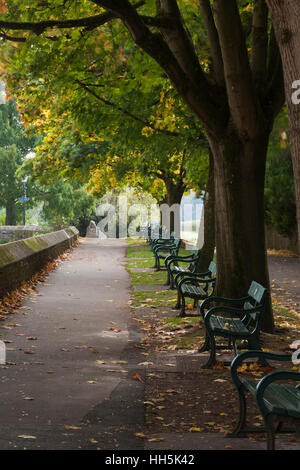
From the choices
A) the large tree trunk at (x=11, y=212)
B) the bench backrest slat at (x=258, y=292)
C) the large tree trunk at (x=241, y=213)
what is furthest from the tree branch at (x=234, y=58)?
the large tree trunk at (x=11, y=212)

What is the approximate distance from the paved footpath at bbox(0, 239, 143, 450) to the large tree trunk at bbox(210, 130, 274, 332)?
187 centimetres

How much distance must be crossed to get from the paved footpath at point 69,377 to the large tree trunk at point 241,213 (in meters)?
1.87

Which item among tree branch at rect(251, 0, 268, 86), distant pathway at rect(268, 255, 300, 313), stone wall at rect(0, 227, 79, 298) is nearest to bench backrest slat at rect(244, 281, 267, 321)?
tree branch at rect(251, 0, 268, 86)

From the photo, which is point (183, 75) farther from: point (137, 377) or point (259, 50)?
point (137, 377)

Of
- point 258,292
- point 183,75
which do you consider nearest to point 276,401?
point 258,292

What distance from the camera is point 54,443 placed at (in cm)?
457

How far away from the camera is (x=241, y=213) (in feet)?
30.2

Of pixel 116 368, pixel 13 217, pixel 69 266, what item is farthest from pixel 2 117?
pixel 116 368

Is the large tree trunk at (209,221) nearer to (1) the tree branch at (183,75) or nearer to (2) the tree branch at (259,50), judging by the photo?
(2) the tree branch at (259,50)

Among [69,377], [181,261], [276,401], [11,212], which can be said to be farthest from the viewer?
[11,212]

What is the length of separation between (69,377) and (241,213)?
3.81 m

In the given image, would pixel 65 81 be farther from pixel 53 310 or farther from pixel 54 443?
pixel 54 443

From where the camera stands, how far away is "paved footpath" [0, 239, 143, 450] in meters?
4.85

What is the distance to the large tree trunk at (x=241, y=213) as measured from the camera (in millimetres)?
9164
